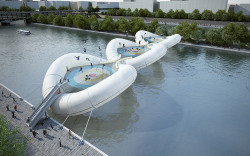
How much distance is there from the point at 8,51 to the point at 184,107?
4447cm

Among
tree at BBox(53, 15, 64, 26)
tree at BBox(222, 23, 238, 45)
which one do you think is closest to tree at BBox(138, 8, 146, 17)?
tree at BBox(53, 15, 64, 26)

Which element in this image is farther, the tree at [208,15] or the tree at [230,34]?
the tree at [208,15]

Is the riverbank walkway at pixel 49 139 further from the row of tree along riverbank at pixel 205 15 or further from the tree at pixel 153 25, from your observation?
the row of tree along riverbank at pixel 205 15

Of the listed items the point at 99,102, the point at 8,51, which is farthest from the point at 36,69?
the point at 99,102

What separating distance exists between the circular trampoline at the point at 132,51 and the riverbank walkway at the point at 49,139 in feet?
72.9

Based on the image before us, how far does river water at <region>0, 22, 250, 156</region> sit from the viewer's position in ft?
56.4

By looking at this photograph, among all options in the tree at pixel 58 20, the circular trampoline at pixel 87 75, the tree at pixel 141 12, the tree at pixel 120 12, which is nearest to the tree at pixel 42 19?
the tree at pixel 58 20

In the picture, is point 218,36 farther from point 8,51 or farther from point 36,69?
point 8,51

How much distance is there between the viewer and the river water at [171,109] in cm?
1719

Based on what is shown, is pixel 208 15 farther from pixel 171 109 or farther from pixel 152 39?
pixel 171 109

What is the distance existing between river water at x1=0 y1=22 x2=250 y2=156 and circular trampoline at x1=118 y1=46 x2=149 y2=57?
5.17 meters

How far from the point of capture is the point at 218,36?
4947 cm

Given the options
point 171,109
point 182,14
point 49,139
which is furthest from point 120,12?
point 49,139

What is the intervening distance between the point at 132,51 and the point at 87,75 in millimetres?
15950
